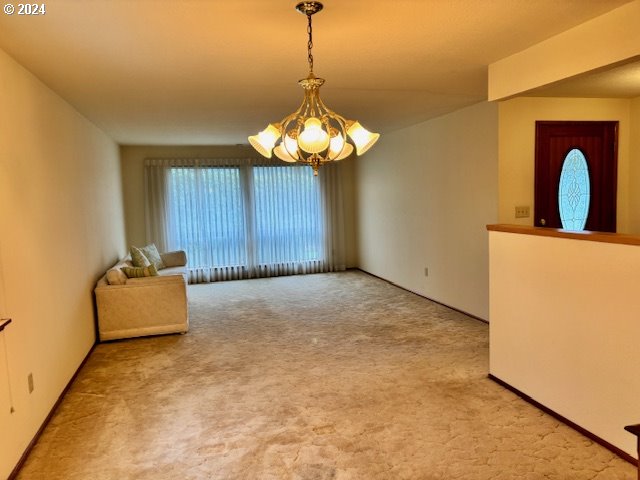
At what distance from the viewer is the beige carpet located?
2.54 m

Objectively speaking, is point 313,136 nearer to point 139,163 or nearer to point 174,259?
point 174,259

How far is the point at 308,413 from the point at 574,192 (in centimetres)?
356

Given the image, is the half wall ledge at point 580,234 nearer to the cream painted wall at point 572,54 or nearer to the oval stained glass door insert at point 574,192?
the cream painted wall at point 572,54

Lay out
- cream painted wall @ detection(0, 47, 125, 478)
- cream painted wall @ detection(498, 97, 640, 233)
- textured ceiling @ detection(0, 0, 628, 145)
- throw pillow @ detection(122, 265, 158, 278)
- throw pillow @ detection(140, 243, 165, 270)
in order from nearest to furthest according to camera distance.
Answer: textured ceiling @ detection(0, 0, 628, 145), cream painted wall @ detection(0, 47, 125, 478), cream painted wall @ detection(498, 97, 640, 233), throw pillow @ detection(122, 265, 158, 278), throw pillow @ detection(140, 243, 165, 270)

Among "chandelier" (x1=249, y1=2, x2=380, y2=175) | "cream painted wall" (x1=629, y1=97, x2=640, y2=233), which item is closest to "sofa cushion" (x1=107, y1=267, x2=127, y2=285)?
"chandelier" (x1=249, y1=2, x2=380, y2=175)

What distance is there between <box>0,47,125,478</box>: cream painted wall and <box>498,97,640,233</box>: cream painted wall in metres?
3.98

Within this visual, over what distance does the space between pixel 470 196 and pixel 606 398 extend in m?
2.95

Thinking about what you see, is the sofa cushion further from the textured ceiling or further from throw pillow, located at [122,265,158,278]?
the textured ceiling

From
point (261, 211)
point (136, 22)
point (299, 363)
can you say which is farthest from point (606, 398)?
point (261, 211)

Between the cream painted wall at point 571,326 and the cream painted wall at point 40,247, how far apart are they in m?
3.16

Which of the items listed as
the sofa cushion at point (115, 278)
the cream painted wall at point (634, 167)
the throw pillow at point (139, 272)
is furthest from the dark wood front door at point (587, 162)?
the sofa cushion at point (115, 278)

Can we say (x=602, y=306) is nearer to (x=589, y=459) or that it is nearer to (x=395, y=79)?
(x=589, y=459)

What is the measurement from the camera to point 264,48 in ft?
9.88

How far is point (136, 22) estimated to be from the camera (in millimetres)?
2494
